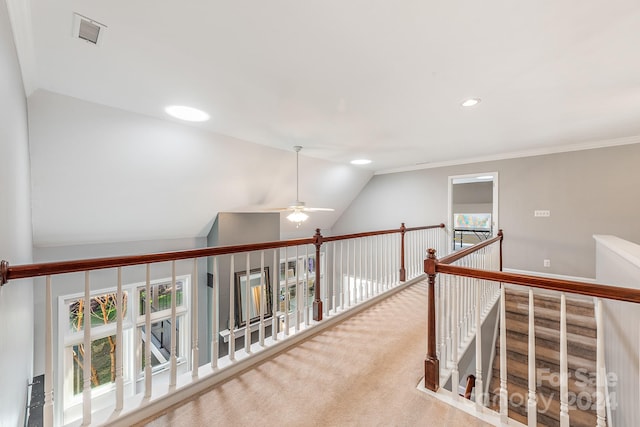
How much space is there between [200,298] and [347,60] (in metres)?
4.84

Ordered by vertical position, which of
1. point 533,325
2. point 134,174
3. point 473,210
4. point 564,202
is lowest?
point 533,325

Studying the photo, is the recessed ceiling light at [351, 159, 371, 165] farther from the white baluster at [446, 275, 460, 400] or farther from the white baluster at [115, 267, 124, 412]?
the white baluster at [115, 267, 124, 412]

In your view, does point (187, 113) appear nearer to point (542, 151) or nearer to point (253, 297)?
point (253, 297)

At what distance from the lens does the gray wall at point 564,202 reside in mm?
3922

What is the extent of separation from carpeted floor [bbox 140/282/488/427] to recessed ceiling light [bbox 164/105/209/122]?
2.58 meters

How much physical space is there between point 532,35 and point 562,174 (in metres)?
3.92

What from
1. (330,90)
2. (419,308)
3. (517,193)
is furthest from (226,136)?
(517,193)

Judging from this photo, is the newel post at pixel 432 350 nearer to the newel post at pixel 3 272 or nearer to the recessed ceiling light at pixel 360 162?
the newel post at pixel 3 272

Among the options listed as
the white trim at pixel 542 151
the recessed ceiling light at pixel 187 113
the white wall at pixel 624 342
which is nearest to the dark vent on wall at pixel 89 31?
the recessed ceiling light at pixel 187 113

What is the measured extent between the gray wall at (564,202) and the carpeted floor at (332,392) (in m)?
3.39

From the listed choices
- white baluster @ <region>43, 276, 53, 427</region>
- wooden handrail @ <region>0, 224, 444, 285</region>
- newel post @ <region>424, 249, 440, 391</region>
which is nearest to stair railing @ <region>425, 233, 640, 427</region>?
newel post @ <region>424, 249, 440, 391</region>

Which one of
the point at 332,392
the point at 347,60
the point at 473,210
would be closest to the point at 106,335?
the point at 332,392

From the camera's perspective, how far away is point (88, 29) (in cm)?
A: 155

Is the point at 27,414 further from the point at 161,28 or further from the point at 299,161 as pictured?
the point at 299,161
